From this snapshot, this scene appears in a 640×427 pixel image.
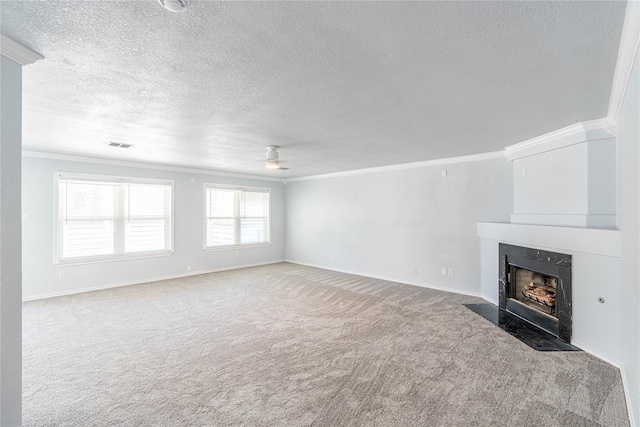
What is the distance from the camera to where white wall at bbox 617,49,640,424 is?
6.00 feet

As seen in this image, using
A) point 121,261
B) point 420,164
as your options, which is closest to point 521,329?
point 420,164

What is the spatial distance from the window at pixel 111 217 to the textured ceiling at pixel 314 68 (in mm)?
1688

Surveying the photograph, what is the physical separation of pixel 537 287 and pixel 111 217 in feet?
23.7

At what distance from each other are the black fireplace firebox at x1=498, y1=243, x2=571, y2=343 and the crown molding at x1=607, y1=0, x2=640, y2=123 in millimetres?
1734

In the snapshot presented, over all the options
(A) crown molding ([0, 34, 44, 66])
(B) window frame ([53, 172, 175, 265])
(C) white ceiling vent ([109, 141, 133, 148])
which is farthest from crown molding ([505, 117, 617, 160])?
(B) window frame ([53, 172, 175, 265])

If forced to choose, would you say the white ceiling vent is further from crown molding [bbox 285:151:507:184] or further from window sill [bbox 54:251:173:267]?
crown molding [bbox 285:151:507:184]

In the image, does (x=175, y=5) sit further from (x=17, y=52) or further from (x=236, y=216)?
(x=236, y=216)

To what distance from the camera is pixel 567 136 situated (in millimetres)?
3422

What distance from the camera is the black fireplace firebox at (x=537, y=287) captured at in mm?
3205

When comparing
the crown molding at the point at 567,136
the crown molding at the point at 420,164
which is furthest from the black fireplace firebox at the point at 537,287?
the crown molding at the point at 420,164

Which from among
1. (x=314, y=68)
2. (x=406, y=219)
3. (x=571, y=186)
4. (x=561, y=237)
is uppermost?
(x=314, y=68)

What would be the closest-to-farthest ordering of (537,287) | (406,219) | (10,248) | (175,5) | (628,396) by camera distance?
1. (175,5)
2. (10,248)
3. (628,396)
4. (537,287)
5. (406,219)

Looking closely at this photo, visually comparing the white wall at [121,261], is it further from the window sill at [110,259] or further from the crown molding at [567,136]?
the crown molding at [567,136]

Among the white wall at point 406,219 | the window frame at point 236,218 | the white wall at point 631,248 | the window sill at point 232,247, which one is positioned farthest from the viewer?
the window sill at point 232,247
